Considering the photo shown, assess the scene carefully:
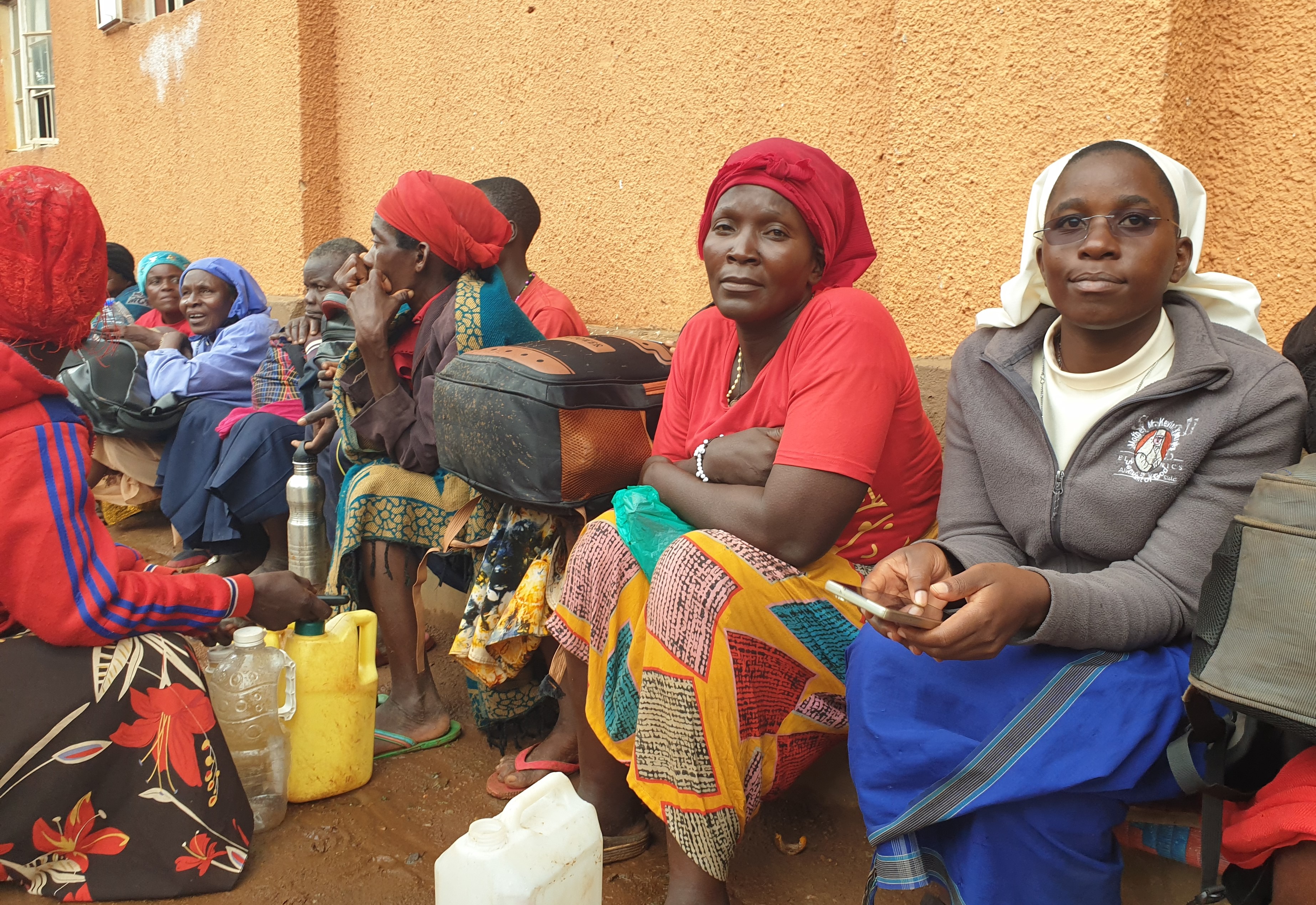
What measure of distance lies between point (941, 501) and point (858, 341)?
1.26 feet

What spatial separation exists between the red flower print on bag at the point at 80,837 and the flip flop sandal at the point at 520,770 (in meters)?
0.91

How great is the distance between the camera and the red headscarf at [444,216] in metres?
3.24

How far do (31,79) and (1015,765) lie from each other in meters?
12.1

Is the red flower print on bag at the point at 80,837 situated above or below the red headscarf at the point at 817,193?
below

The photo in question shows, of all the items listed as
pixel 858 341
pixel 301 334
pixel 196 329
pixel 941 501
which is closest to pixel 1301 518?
pixel 941 501

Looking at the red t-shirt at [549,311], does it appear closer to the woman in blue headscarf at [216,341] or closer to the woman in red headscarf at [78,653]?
the woman in red headscarf at [78,653]

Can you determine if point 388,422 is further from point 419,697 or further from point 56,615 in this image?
point 56,615

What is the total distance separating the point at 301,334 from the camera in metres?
4.65

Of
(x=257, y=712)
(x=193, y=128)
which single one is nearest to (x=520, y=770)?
(x=257, y=712)

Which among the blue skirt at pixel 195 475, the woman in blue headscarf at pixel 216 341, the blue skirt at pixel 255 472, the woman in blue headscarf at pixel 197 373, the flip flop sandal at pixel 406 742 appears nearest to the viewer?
the flip flop sandal at pixel 406 742

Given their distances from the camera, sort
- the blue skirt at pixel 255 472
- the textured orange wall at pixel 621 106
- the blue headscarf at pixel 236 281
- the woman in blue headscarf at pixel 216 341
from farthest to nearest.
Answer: the blue headscarf at pixel 236 281
the woman in blue headscarf at pixel 216 341
the blue skirt at pixel 255 472
the textured orange wall at pixel 621 106

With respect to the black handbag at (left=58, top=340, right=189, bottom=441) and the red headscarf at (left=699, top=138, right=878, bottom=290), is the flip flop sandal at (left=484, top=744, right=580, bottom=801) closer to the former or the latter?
the red headscarf at (left=699, top=138, right=878, bottom=290)

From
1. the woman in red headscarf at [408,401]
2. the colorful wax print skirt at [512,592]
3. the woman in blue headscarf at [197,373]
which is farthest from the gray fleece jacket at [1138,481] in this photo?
the woman in blue headscarf at [197,373]

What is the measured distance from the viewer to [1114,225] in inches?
Answer: 69.5
